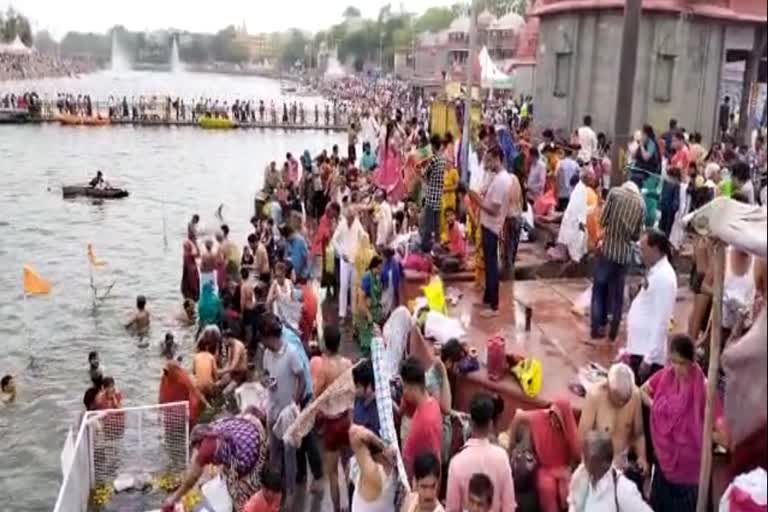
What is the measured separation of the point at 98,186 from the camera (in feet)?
98.2

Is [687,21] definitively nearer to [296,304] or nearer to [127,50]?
[296,304]

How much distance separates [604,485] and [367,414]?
1.90m

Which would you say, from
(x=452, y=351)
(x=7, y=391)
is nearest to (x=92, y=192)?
(x=7, y=391)

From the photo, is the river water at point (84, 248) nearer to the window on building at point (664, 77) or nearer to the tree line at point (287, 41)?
Answer: the window on building at point (664, 77)

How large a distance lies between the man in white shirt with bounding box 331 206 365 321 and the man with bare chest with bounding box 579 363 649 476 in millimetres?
6297

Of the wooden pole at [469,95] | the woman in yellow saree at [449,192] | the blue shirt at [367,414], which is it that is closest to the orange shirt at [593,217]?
the woman in yellow saree at [449,192]

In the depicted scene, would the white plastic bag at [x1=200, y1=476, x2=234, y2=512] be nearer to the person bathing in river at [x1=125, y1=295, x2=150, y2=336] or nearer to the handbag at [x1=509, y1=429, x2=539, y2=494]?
the handbag at [x1=509, y1=429, x2=539, y2=494]

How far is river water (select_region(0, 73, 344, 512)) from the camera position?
11.4m

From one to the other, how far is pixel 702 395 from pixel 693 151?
932 centimetres

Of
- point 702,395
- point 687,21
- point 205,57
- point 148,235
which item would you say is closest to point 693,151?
point 687,21

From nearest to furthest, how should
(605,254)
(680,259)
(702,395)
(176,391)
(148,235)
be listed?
(702,395), (605,254), (176,391), (680,259), (148,235)

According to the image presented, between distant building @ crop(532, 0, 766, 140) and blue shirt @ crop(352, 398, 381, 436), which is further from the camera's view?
distant building @ crop(532, 0, 766, 140)

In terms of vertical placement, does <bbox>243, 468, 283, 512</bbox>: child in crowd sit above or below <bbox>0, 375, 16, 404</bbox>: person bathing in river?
above

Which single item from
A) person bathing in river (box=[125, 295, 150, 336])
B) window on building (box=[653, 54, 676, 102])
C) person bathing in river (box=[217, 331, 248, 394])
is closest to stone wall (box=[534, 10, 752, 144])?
window on building (box=[653, 54, 676, 102])
